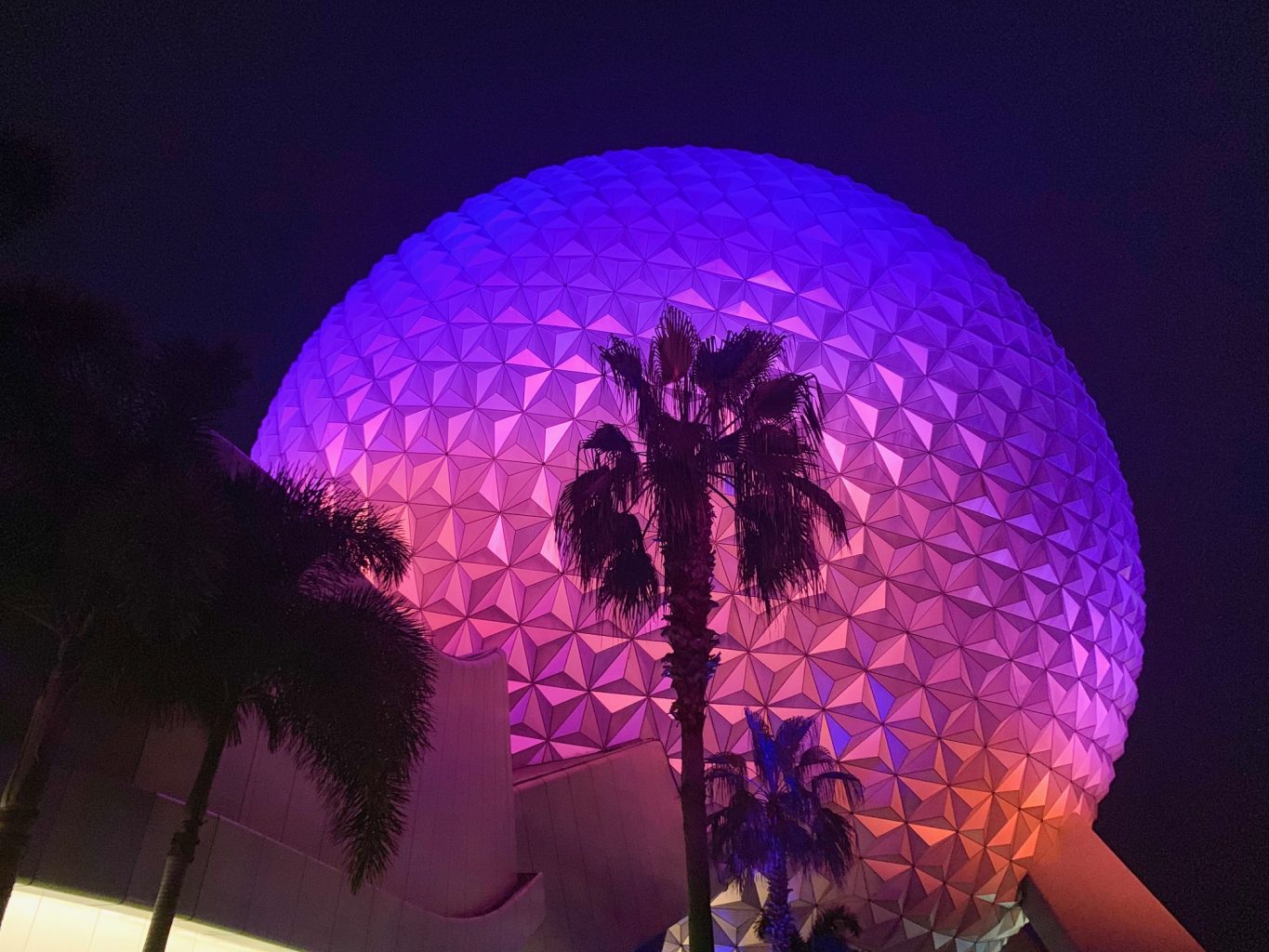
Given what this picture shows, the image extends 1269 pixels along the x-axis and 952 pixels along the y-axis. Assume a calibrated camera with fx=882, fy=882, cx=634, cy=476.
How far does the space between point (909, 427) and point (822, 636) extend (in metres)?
5.27

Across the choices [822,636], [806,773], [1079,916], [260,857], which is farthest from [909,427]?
[260,857]

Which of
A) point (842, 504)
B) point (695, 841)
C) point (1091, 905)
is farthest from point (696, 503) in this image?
point (1091, 905)

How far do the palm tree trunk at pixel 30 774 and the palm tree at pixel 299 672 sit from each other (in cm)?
79

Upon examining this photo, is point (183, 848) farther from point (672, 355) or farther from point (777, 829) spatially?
point (777, 829)

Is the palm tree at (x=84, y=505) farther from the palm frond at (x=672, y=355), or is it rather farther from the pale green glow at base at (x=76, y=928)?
the palm frond at (x=672, y=355)

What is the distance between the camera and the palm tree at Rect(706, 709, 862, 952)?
14938mm

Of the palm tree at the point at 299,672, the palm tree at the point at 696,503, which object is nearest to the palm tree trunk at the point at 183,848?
the palm tree at the point at 299,672

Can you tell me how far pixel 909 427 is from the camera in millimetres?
20125

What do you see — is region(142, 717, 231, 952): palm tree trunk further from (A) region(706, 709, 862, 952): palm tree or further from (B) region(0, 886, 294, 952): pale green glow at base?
(A) region(706, 709, 862, 952): palm tree

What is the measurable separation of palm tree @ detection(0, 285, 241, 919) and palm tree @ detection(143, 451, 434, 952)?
0.60m

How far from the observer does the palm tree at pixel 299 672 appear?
8.48 m

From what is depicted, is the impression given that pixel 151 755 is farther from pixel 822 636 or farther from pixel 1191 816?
pixel 1191 816

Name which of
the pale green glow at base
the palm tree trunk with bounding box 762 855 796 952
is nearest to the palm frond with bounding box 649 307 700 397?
the pale green glow at base

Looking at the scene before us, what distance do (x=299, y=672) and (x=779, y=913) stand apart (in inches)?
412
